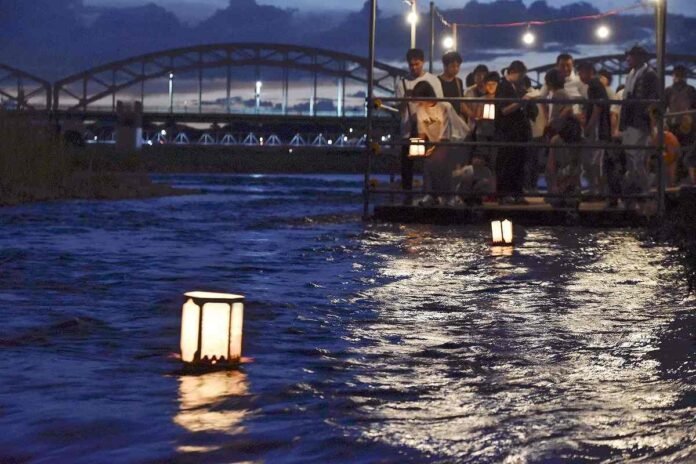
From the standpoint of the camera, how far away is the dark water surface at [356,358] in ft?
14.2

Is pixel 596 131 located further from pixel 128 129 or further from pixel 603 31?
pixel 128 129

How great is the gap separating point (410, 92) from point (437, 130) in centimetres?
50

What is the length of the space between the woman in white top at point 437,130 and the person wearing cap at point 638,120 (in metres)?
1.73

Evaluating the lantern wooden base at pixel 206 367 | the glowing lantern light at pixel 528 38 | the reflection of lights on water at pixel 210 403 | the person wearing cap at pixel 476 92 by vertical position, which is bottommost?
the reflection of lights on water at pixel 210 403

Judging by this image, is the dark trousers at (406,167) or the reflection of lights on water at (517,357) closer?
the reflection of lights on water at (517,357)

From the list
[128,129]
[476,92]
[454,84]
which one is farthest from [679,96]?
[128,129]

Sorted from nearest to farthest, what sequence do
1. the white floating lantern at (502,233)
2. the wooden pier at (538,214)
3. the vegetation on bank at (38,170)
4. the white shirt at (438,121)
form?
the white floating lantern at (502,233), the wooden pier at (538,214), the white shirt at (438,121), the vegetation on bank at (38,170)

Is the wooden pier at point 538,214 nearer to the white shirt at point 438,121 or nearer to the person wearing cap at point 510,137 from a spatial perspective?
the person wearing cap at point 510,137

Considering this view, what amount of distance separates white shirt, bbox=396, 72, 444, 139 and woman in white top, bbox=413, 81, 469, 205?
6 centimetres

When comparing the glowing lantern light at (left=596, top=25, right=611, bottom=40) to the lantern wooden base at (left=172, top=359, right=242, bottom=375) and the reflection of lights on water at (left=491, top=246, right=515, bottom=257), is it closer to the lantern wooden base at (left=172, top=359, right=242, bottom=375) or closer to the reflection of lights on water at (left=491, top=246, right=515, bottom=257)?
the reflection of lights on water at (left=491, top=246, right=515, bottom=257)

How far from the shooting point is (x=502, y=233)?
12.5 metres

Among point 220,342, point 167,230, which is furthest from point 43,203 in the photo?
point 220,342

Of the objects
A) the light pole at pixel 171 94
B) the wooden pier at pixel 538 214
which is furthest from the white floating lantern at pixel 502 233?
the light pole at pixel 171 94

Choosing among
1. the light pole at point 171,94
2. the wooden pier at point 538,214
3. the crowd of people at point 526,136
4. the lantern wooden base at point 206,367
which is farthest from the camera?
the light pole at point 171,94
